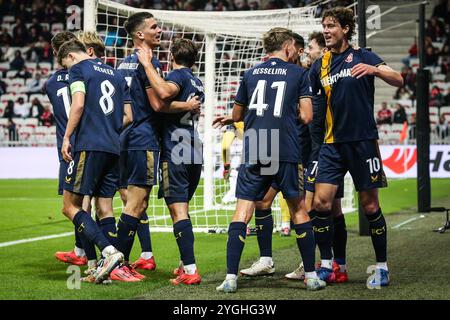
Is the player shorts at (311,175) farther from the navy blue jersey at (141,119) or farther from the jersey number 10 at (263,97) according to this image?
the navy blue jersey at (141,119)

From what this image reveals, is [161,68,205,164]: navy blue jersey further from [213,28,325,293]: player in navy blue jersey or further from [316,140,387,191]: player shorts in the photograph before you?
[316,140,387,191]: player shorts

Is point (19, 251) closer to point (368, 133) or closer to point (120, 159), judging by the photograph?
point (120, 159)

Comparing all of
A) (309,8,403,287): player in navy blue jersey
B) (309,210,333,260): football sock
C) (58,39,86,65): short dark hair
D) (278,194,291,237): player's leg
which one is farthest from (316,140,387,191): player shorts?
(278,194,291,237): player's leg

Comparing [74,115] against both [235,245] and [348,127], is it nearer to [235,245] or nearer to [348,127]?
[235,245]

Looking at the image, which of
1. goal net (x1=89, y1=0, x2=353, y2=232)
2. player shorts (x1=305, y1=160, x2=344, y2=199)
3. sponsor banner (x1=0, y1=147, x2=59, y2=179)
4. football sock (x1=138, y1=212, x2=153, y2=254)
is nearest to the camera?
player shorts (x1=305, y1=160, x2=344, y2=199)

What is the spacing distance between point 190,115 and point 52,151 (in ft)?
53.1

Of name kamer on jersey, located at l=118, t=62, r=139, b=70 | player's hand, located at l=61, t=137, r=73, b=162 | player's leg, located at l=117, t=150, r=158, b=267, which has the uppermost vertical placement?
name kamer on jersey, located at l=118, t=62, r=139, b=70

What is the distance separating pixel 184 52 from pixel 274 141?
3.94 feet

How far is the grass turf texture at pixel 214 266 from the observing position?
6.59 metres

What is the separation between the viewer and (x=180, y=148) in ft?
23.6

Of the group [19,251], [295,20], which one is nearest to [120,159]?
[19,251]

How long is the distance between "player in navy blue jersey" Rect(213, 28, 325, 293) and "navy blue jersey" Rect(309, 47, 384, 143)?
0.26 m

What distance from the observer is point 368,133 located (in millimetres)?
6895

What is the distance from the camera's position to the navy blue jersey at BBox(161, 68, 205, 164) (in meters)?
7.19
